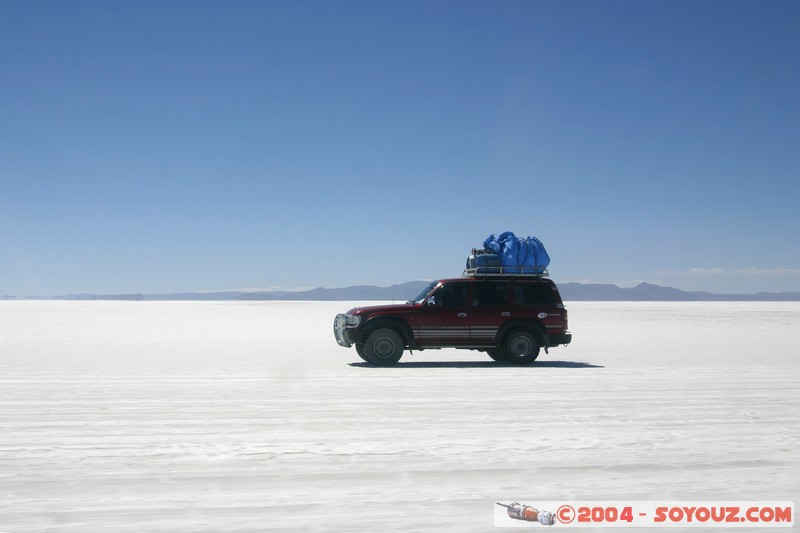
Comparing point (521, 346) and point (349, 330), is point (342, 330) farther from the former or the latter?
point (521, 346)

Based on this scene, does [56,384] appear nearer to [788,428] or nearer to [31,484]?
[31,484]

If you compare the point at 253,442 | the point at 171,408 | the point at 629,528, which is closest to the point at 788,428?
the point at 629,528

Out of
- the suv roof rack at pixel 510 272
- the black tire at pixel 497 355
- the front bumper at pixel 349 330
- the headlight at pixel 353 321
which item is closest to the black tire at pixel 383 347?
the front bumper at pixel 349 330

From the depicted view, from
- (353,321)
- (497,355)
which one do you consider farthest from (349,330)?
(497,355)

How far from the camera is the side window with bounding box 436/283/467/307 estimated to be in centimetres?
1803

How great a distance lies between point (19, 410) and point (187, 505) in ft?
19.4

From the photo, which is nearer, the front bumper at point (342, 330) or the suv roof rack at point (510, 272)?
the front bumper at point (342, 330)

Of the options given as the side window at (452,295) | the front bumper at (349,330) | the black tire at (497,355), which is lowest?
the black tire at (497,355)

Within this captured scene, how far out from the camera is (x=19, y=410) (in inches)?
428

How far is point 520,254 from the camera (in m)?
18.3

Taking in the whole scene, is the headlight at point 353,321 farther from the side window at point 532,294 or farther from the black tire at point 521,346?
the side window at point 532,294

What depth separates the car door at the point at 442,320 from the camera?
17.8m

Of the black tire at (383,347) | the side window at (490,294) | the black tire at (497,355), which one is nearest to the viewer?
the black tire at (383,347)

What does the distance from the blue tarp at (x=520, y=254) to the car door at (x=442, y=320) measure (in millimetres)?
1259
